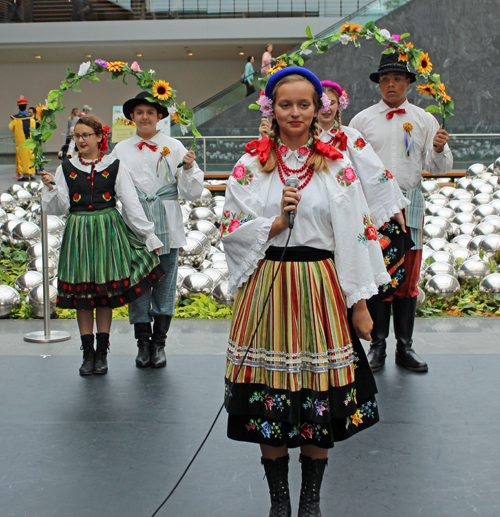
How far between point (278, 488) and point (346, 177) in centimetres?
111

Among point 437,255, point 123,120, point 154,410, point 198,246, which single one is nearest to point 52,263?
point 198,246

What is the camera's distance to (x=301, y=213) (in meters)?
2.21

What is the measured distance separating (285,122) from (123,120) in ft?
7.27

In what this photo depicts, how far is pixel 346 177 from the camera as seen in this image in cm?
224

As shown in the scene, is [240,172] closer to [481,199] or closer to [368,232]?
[368,232]

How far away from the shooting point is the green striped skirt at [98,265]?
3.85m

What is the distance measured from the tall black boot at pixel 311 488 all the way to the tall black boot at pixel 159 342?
6.34 feet

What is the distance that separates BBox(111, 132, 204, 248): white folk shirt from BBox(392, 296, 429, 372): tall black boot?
1.45 m

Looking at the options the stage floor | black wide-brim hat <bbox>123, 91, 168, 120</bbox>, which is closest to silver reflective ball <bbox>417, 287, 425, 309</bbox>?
the stage floor

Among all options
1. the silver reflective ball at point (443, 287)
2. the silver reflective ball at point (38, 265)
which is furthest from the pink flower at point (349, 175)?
the silver reflective ball at point (38, 265)

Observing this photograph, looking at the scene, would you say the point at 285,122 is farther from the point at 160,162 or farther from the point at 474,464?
the point at 160,162

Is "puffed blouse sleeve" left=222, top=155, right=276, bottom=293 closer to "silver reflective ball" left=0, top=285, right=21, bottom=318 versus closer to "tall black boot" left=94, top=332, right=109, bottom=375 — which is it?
"tall black boot" left=94, top=332, right=109, bottom=375

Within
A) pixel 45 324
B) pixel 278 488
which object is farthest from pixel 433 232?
pixel 278 488

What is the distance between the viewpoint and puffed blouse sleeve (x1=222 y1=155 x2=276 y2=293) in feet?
7.29
